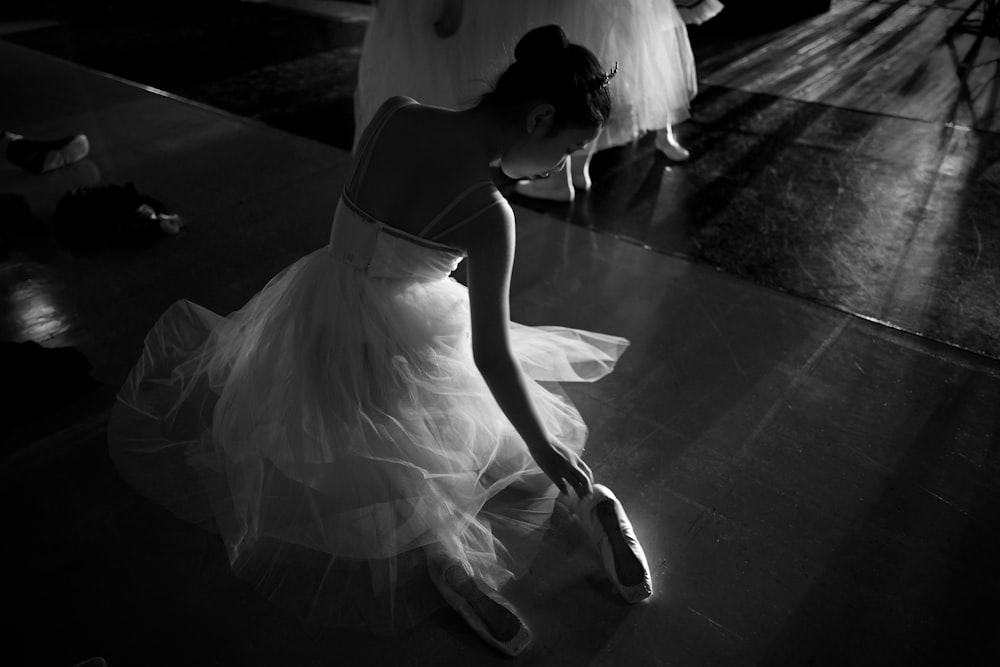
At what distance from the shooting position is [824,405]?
6.98 ft

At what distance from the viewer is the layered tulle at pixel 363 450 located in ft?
5.17

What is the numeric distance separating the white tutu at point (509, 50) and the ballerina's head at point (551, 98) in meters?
1.45

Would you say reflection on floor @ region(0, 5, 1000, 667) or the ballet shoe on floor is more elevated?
the ballet shoe on floor

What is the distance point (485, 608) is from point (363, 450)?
1.40ft

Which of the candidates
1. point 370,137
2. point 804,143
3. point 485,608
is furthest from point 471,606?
point 804,143

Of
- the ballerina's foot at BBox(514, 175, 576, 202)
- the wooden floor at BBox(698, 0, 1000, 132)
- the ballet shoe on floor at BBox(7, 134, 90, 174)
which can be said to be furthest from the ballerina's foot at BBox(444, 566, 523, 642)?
the wooden floor at BBox(698, 0, 1000, 132)

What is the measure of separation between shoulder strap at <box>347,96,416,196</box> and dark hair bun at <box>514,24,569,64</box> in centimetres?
29

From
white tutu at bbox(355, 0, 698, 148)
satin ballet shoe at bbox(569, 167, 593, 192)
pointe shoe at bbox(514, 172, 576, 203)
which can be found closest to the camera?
white tutu at bbox(355, 0, 698, 148)

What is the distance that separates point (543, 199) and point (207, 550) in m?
2.18

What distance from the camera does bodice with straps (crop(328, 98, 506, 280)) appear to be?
4.83 ft

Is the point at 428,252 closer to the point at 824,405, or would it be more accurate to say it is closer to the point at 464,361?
the point at 464,361

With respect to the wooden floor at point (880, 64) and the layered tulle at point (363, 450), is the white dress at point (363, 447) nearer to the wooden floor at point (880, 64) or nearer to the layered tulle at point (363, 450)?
the layered tulle at point (363, 450)

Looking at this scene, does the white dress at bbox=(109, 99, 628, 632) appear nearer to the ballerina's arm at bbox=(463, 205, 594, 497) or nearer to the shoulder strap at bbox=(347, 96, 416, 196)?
the shoulder strap at bbox=(347, 96, 416, 196)

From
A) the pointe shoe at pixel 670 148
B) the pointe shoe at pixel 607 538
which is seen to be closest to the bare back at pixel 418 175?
the pointe shoe at pixel 607 538
